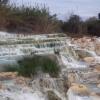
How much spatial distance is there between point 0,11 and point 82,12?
430 centimetres

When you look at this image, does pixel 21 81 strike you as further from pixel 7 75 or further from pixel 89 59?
pixel 89 59

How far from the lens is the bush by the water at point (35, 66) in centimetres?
513

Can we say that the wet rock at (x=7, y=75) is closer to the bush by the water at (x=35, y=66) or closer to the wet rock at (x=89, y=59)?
the bush by the water at (x=35, y=66)

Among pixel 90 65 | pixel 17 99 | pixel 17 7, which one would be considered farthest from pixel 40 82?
pixel 17 7

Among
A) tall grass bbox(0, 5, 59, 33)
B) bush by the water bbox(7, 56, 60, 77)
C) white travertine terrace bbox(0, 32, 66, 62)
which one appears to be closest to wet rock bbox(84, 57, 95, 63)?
white travertine terrace bbox(0, 32, 66, 62)

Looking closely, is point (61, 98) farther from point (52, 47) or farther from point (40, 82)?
point (52, 47)

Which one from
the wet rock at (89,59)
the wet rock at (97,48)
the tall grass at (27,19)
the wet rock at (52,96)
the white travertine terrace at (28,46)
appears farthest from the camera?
the tall grass at (27,19)

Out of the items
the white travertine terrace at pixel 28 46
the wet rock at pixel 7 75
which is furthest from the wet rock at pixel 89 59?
the wet rock at pixel 7 75

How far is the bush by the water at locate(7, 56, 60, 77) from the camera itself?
5127 millimetres

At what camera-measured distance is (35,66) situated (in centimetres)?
530

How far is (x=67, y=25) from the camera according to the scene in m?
10.8

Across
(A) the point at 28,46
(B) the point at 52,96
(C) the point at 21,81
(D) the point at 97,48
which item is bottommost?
(B) the point at 52,96

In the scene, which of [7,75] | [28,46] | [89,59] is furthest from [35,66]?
[89,59]

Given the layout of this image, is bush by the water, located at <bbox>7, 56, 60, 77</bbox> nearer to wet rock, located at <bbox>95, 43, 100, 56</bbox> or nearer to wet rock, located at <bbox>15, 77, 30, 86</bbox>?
wet rock, located at <bbox>15, 77, 30, 86</bbox>
